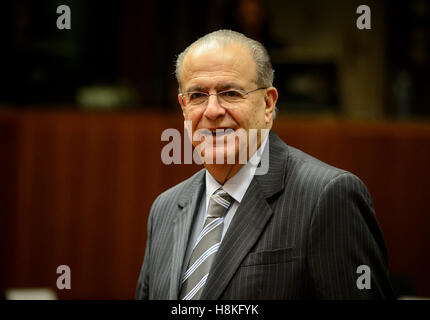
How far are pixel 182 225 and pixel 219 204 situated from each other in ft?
0.52

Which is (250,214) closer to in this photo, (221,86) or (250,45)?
(221,86)

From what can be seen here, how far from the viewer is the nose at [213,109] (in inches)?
62.1

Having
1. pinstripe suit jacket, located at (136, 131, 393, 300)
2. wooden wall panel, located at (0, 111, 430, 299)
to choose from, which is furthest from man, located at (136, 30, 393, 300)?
wooden wall panel, located at (0, 111, 430, 299)

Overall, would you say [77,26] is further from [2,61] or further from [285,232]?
[285,232]

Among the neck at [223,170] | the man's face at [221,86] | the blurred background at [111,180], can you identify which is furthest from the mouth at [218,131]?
the blurred background at [111,180]

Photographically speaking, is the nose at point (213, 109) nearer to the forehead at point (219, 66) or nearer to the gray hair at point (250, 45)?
the forehead at point (219, 66)

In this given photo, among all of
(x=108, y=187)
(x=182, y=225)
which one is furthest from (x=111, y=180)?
(x=182, y=225)

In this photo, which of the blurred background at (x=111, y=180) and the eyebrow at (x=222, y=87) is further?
the blurred background at (x=111, y=180)

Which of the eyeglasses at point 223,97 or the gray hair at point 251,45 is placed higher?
the gray hair at point 251,45

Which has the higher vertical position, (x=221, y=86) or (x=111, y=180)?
(x=221, y=86)

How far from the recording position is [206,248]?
161 cm

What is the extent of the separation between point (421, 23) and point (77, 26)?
12.1 ft

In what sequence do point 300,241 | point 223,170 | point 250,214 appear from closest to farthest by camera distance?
point 300,241 → point 250,214 → point 223,170
